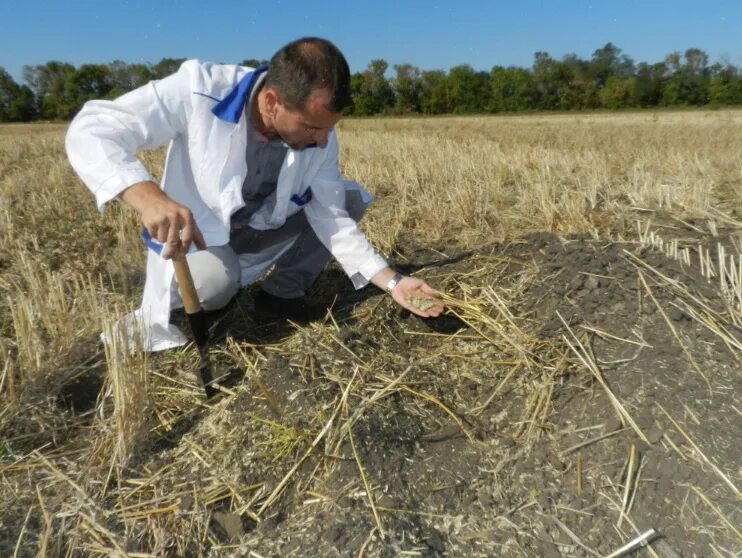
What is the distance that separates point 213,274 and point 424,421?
4.28 feet

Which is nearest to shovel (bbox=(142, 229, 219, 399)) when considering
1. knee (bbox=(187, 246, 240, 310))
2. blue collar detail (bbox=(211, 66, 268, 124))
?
knee (bbox=(187, 246, 240, 310))

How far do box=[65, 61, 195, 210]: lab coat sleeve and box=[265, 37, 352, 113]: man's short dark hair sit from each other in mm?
459

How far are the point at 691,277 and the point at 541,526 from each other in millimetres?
1533

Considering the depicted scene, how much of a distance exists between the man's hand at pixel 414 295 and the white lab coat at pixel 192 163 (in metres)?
0.07

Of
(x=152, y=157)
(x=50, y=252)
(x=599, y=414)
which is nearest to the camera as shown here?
(x=599, y=414)

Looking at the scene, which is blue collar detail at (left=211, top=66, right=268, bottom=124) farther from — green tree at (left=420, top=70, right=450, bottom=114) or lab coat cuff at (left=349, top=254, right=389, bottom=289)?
green tree at (left=420, top=70, right=450, bottom=114)

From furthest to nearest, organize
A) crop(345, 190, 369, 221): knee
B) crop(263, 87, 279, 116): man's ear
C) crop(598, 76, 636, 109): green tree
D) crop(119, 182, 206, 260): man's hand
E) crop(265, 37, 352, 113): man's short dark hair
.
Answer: crop(598, 76, 636, 109): green tree, crop(345, 190, 369, 221): knee, crop(263, 87, 279, 116): man's ear, crop(265, 37, 352, 113): man's short dark hair, crop(119, 182, 206, 260): man's hand

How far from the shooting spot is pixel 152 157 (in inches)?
399

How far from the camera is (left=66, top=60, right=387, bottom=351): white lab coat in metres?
2.19

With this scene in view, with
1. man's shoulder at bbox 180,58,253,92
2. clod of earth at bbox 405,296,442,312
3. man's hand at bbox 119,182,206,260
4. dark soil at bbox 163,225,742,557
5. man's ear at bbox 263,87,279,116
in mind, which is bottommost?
dark soil at bbox 163,225,742,557

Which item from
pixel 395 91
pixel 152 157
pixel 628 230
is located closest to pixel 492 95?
pixel 395 91

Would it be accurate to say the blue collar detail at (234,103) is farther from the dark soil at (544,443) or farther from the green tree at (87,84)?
the green tree at (87,84)

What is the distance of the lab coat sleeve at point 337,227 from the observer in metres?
2.88

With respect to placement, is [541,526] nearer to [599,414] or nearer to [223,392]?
[599,414]
